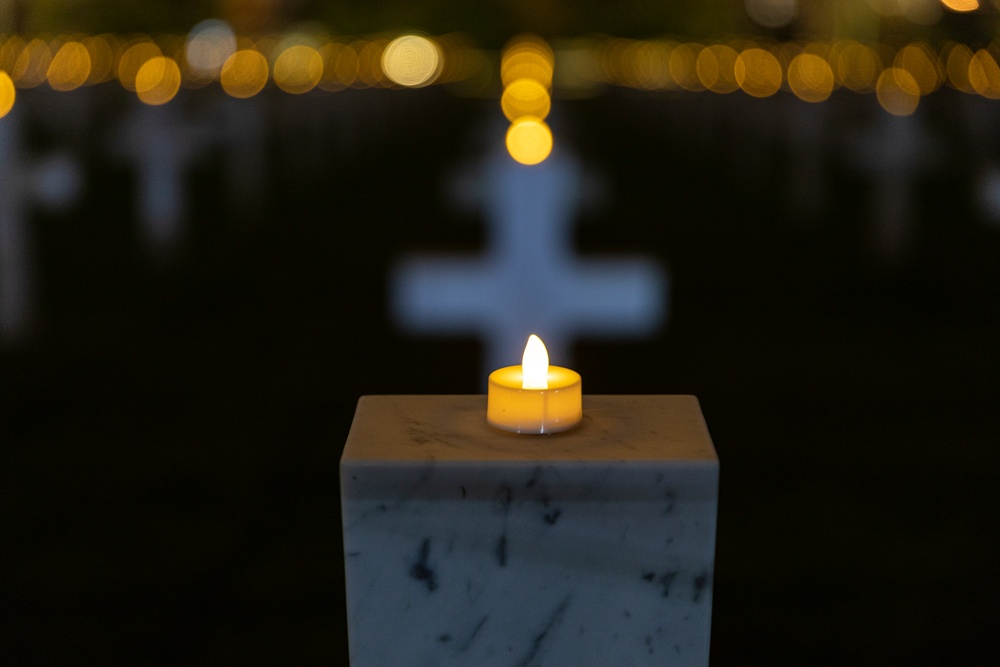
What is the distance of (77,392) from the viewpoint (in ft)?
9.06

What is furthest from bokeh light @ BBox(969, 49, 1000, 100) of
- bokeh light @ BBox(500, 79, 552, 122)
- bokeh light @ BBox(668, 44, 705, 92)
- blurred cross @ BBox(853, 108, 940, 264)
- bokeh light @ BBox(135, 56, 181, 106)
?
bokeh light @ BBox(668, 44, 705, 92)

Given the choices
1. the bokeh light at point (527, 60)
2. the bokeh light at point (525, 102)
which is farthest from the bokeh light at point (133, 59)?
the bokeh light at point (525, 102)

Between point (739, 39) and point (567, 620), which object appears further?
point (739, 39)

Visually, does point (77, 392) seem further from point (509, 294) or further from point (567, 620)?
point (567, 620)

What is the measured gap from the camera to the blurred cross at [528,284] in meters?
1.99

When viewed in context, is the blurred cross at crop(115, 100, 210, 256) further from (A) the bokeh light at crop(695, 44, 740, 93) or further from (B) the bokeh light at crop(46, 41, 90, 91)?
(A) the bokeh light at crop(695, 44, 740, 93)

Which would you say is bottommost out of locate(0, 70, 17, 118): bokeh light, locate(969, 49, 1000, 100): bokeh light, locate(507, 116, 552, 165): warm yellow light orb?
locate(507, 116, 552, 165): warm yellow light orb

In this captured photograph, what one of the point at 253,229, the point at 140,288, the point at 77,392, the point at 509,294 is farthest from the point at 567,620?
the point at 253,229

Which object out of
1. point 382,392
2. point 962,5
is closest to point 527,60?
point 962,5

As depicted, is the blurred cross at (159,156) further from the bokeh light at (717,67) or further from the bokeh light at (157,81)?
the bokeh light at (717,67)

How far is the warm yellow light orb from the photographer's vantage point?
2366 mm

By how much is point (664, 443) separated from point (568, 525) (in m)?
0.09

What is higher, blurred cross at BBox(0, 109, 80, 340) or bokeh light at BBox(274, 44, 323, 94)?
bokeh light at BBox(274, 44, 323, 94)

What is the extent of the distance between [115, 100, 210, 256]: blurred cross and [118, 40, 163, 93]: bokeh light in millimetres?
2306
